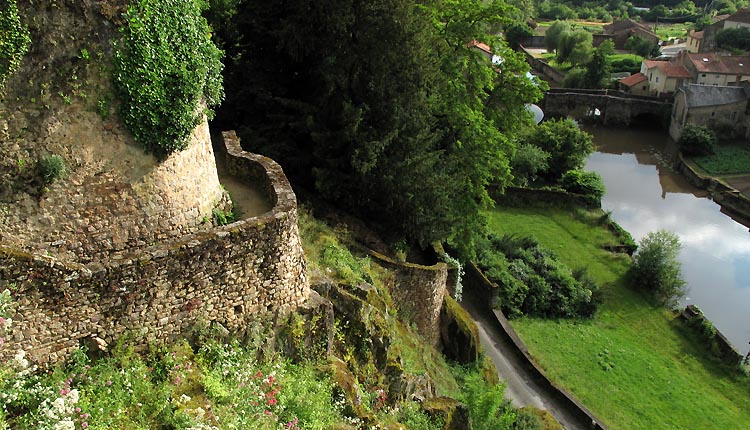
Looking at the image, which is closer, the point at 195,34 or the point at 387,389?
the point at 195,34

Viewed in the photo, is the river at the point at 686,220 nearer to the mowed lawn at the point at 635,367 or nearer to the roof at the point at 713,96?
the mowed lawn at the point at 635,367

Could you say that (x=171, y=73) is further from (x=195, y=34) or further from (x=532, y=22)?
(x=532, y=22)

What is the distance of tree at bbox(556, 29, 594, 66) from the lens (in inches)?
2648

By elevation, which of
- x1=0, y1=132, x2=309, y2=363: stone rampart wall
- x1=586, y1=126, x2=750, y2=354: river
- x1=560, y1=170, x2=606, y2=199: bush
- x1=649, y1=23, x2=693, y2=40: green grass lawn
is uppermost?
x1=0, y1=132, x2=309, y2=363: stone rampart wall

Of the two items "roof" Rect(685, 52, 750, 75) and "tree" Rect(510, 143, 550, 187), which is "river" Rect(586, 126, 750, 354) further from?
"roof" Rect(685, 52, 750, 75)

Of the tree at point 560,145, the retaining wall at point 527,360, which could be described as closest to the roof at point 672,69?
the tree at point 560,145

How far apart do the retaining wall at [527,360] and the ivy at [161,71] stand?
1465cm

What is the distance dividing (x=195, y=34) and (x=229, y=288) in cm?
389

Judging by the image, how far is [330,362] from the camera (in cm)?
1037

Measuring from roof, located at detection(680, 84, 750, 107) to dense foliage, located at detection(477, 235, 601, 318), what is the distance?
32.2 metres

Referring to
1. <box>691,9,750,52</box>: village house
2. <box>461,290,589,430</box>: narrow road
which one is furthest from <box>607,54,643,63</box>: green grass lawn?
<box>461,290,589,430</box>: narrow road

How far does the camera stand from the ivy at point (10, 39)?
7.10 metres

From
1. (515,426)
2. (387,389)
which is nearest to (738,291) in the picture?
(515,426)

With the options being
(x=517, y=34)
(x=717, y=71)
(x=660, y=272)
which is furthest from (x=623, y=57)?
(x=660, y=272)
